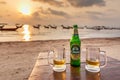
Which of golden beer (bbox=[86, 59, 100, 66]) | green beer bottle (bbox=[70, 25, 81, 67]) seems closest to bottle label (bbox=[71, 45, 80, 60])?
green beer bottle (bbox=[70, 25, 81, 67])

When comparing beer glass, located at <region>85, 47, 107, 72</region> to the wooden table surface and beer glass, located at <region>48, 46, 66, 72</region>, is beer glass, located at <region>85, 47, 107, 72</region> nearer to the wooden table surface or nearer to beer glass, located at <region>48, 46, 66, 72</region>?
the wooden table surface

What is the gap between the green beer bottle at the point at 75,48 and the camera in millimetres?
1594

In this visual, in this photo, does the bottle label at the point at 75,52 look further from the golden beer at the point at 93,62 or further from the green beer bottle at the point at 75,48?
the golden beer at the point at 93,62

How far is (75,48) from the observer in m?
1.59

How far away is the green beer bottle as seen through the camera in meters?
1.59

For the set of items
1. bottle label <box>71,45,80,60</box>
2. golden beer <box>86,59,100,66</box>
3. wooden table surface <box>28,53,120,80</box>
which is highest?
bottle label <box>71,45,80,60</box>

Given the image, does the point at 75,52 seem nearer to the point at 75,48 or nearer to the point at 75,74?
the point at 75,48

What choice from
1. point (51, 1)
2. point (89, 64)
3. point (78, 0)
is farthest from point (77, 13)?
point (89, 64)

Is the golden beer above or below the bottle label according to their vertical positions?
below

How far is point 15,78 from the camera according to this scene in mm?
4816

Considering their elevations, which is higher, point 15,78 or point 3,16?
point 3,16

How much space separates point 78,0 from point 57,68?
2576 centimetres

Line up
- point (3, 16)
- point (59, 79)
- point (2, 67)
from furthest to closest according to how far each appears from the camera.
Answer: point (3, 16)
point (2, 67)
point (59, 79)

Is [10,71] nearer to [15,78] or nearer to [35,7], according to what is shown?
[15,78]
